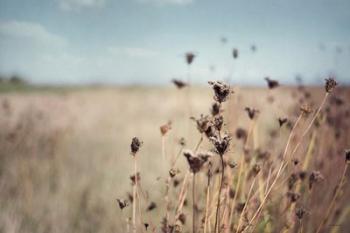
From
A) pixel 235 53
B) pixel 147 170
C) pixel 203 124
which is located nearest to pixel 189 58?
pixel 235 53

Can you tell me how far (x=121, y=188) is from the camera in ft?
14.8

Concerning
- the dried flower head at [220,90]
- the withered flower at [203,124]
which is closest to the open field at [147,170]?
the withered flower at [203,124]

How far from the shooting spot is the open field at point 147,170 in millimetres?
2445

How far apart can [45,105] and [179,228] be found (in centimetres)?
652

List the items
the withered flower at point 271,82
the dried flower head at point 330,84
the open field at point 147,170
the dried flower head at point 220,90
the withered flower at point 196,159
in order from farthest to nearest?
1. the open field at point 147,170
2. the withered flower at point 271,82
3. the dried flower head at point 330,84
4. the dried flower head at point 220,90
5. the withered flower at point 196,159

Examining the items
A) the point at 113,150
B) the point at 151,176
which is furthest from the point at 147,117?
the point at 151,176

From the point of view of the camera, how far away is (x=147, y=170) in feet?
17.5

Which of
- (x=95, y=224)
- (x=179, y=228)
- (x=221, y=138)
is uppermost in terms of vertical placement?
(x=221, y=138)

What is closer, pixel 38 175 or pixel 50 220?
pixel 50 220

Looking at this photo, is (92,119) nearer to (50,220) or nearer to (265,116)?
(265,116)

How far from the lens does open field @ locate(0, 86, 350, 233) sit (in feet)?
8.02

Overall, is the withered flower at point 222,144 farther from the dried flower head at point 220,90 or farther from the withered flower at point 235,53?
the withered flower at point 235,53

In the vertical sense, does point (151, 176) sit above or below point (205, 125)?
below

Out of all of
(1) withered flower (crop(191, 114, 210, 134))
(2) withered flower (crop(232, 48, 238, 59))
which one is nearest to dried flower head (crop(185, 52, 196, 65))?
(2) withered flower (crop(232, 48, 238, 59))
